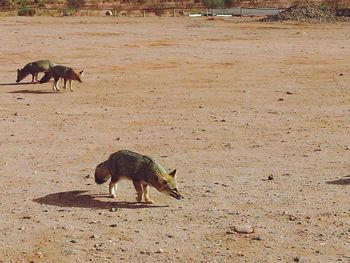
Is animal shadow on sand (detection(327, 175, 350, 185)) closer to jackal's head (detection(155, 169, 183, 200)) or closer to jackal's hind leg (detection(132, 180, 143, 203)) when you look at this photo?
jackal's head (detection(155, 169, 183, 200))

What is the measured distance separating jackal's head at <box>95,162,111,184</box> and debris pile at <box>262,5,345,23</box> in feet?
144

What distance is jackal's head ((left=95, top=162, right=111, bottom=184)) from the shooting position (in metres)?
10.7

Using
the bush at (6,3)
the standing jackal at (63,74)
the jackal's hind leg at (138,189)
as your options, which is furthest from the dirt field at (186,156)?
the bush at (6,3)

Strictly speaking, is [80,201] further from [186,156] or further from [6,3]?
[6,3]

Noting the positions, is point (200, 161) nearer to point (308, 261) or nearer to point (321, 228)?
point (321, 228)

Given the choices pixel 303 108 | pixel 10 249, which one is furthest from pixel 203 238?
pixel 303 108

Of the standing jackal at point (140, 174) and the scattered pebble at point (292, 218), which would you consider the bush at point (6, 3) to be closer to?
the standing jackal at point (140, 174)

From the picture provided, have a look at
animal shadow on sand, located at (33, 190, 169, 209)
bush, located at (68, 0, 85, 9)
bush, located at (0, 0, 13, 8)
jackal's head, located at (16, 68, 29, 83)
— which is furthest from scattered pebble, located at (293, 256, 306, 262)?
bush, located at (68, 0, 85, 9)

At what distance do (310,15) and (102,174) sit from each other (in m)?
45.7

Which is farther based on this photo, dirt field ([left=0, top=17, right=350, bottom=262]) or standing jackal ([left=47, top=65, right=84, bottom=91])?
standing jackal ([left=47, top=65, right=84, bottom=91])

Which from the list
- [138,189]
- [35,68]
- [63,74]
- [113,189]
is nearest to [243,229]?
[138,189]

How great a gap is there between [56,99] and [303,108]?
673 centimetres

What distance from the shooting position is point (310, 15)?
54281mm

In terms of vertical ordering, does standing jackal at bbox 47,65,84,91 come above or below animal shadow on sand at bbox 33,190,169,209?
above
